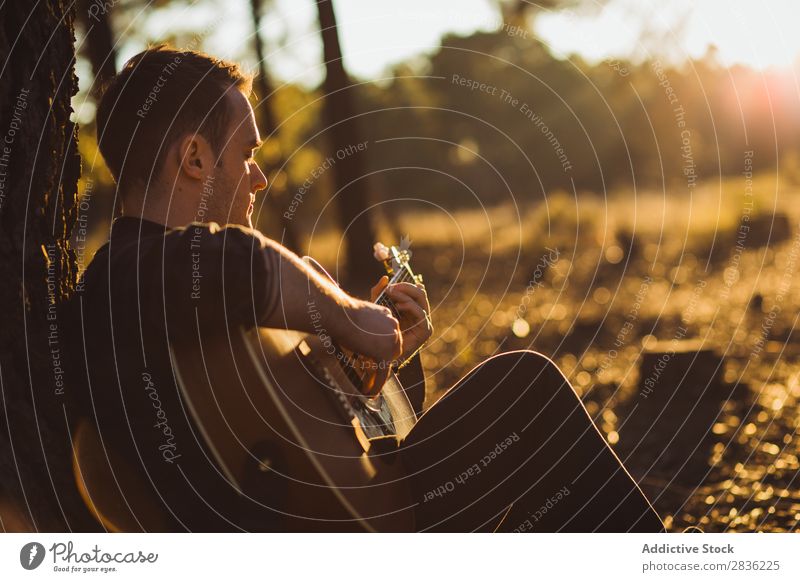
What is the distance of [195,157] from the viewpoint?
2582mm

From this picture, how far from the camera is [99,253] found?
8.07 feet

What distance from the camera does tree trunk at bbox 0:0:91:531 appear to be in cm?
270

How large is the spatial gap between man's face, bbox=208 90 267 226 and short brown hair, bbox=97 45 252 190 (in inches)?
1.2

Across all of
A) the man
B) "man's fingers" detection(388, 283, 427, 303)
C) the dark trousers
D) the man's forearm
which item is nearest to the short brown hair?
the man

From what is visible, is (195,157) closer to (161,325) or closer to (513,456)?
(161,325)

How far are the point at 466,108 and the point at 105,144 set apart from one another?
40.5 m

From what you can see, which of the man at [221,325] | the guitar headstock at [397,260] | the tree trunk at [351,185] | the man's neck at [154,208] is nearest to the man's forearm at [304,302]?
the man at [221,325]

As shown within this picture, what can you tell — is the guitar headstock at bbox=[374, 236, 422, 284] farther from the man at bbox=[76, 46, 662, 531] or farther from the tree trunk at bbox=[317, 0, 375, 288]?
the tree trunk at bbox=[317, 0, 375, 288]

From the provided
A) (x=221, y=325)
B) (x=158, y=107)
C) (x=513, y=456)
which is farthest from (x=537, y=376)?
(x=158, y=107)

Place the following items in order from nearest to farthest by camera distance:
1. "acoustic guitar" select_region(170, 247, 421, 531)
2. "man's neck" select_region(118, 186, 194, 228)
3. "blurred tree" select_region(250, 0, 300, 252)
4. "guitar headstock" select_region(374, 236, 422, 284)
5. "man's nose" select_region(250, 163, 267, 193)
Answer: "acoustic guitar" select_region(170, 247, 421, 531) → "man's neck" select_region(118, 186, 194, 228) → "man's nose" select_region(250, 163, 267, 193) → "guitar headstock" select_region(374, 236, 422, 284) → "blurred tree" select_region(250, 0, 300, 252)

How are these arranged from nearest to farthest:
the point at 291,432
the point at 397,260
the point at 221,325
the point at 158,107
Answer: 1. the point at 221,325
2. the point at 291,432
3. the point at 158,107
4. the point at 397,260

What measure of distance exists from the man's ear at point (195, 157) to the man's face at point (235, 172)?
0.03 meters

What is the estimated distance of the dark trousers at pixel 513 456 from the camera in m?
2.69

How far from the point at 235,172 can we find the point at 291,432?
0.77 meters
